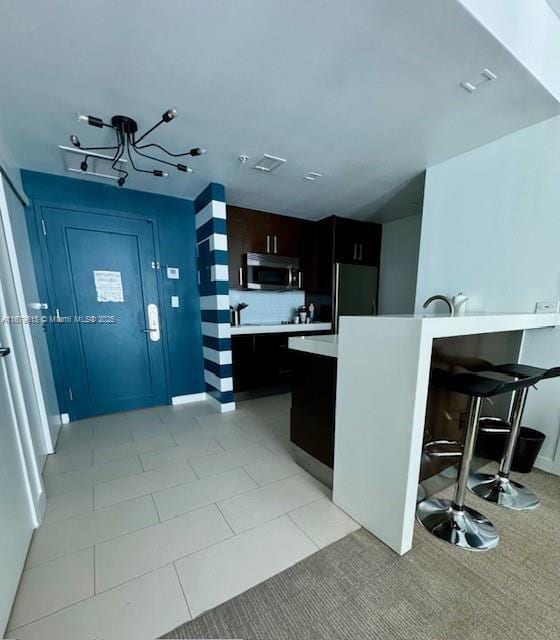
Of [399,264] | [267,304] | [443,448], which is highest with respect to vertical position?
[399,264]

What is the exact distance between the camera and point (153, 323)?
10.0 feet

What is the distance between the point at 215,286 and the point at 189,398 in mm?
1522

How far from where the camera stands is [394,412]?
1208mm

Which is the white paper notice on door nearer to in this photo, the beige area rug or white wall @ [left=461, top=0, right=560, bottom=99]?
the beige area rug

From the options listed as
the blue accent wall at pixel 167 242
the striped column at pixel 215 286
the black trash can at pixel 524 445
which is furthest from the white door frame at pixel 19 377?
the black trash can at pixel 524 445

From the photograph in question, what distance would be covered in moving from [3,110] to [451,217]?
336 centimetres

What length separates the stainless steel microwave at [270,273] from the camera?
11.2ft

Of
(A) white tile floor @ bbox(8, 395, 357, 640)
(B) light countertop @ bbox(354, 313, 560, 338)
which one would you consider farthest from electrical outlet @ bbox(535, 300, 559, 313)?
(A) white tile floor @ bbox(8, 395, 357, 640)

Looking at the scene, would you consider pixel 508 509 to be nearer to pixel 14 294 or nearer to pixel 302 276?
pixel 302 276

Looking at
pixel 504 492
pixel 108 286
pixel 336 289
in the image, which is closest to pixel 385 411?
pixel 504 492

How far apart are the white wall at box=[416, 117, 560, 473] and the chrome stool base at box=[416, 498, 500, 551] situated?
3.14 feet

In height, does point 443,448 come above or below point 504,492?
above

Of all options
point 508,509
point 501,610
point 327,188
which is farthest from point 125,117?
point 508,509

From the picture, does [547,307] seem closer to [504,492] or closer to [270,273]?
[504,492]
